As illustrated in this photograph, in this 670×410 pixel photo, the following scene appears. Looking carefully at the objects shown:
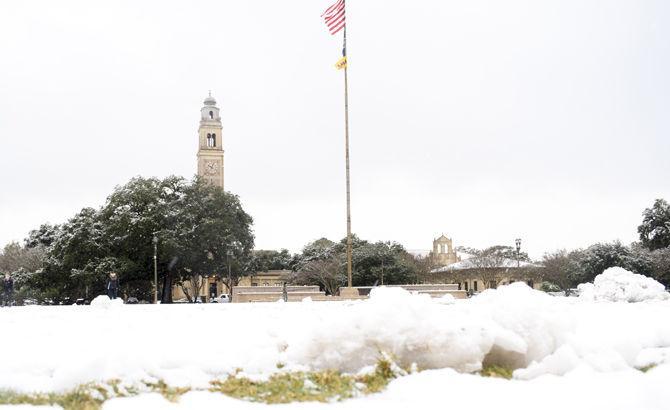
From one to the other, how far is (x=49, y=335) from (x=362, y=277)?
41.2 meters

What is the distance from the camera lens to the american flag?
2734cm

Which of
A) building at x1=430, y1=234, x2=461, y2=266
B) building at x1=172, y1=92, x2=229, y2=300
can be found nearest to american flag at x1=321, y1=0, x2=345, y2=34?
building at x1=172, y1=92, x2=229, y2=300

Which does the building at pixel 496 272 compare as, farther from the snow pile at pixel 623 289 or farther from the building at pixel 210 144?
the building at pixel 210 144

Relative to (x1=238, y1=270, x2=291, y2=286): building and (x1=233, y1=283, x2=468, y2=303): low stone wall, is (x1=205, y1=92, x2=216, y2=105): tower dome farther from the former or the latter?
(x1=233, y1=283, x2=468, y2=303): low stone wall

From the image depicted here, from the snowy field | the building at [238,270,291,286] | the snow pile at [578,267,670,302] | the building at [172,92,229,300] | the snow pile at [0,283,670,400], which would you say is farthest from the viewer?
the building at [172,92,229,300]

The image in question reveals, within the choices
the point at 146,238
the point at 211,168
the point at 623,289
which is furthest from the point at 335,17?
the point at 211,168

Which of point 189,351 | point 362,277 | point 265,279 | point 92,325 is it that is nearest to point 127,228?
point 362,277

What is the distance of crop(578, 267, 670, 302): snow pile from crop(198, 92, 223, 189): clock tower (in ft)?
287

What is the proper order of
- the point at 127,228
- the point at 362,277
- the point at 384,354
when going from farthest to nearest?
the point at 362,277 < the point at 127,228 < the point at 384,354

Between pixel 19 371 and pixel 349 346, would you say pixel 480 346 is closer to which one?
pixel 349 346

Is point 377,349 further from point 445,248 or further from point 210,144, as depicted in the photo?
point 445,248

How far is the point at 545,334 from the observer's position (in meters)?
6.46

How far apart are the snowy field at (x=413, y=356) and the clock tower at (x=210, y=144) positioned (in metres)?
96.8

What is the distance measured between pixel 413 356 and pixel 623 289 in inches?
561
